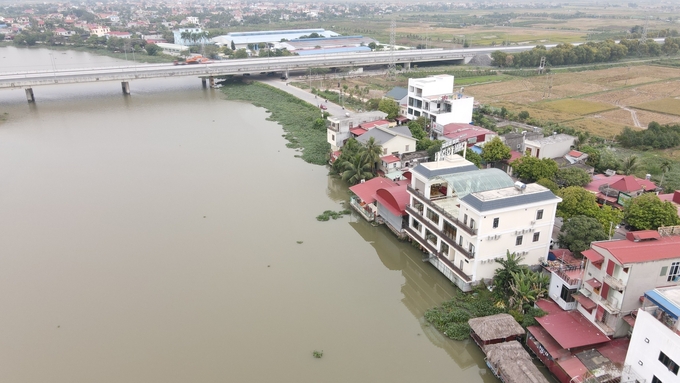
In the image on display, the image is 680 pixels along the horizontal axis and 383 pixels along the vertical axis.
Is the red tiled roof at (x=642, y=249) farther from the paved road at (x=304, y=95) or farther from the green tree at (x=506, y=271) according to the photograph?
the paved road at (x=304, y=95)

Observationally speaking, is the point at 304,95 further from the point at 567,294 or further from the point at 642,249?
the point at 642,249

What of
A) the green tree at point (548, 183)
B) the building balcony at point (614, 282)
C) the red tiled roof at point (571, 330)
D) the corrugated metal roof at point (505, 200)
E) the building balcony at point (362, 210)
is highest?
the corrugated metal roof at point (505, 200)

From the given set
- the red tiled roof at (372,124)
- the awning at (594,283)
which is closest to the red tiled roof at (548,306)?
the awning at (594,283)

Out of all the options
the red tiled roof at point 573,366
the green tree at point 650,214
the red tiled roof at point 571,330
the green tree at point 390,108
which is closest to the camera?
the red tiled roof at point 573,366

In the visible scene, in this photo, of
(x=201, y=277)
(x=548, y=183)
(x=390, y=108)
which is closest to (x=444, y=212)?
(x=548, y=183)

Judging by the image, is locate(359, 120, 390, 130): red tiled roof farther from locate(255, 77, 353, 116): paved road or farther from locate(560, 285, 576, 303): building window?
locate(560, 285, 576, 303): building window

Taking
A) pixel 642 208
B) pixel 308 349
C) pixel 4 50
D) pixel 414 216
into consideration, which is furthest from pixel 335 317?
pixel 4 50
